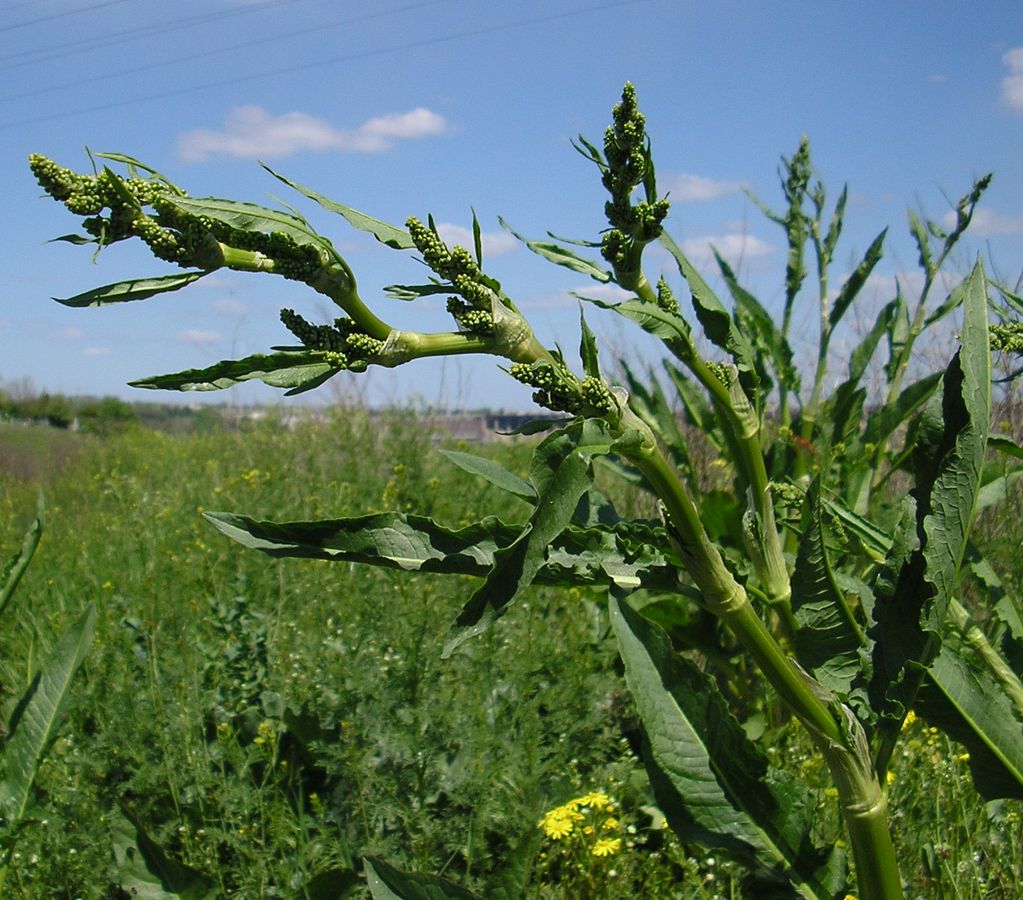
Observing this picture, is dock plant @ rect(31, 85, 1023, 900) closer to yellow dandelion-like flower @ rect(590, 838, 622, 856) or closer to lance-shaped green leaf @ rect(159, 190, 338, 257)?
lance-shaped green leaf @ rect(159, 190, 338, 257)

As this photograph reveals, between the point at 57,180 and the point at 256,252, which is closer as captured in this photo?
the point at 57,180

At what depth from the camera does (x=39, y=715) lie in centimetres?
233

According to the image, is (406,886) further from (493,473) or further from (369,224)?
(369,224)

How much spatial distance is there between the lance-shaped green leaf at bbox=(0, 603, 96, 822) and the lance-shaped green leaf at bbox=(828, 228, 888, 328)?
2.24m

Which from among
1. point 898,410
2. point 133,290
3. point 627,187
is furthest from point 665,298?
point 898,410

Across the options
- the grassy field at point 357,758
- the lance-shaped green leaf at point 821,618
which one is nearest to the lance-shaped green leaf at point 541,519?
the lance-shaped green leaf at point 821,618

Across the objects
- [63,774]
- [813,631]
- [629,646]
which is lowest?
[63,774]

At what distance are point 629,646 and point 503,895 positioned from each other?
0.65 metres

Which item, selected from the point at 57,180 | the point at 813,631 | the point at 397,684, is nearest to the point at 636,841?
the point at 397,684

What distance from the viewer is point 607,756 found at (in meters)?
2.87

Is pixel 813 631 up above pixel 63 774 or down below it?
above

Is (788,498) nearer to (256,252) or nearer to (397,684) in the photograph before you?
(256,252)

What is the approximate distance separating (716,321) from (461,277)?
0.70m

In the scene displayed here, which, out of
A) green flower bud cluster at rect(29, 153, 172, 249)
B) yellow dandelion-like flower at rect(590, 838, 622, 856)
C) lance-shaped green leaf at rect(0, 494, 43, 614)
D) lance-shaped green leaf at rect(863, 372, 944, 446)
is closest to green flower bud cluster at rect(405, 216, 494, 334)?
green flower bud cluster at rect(29, 153, 172, 249)
